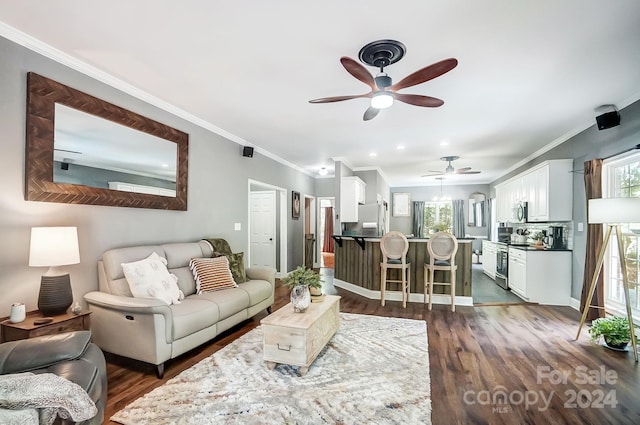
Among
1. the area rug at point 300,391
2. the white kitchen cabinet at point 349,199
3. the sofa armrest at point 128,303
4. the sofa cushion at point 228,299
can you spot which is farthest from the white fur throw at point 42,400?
the white kitchen cabinet at point 349,199

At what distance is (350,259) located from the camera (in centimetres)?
578

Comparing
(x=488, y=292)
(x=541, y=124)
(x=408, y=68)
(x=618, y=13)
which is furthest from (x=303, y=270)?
(x=488, y=292)

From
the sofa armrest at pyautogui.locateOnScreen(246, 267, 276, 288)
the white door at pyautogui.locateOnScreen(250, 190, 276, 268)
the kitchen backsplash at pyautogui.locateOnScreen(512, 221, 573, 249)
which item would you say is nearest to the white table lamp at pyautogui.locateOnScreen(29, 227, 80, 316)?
the sofa armrest at pyautogui.locateOnScreen(246, 267, 276, 288)

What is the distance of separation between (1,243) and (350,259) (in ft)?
15.1

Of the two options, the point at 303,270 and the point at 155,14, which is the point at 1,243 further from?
the point at 303,270

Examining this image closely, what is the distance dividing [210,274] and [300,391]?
1.79m

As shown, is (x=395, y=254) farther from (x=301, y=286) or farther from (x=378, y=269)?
(x=301, y=286)

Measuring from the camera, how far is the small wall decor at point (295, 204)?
706 cm

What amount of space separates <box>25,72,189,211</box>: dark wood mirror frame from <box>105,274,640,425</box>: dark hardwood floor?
1499 millimetres

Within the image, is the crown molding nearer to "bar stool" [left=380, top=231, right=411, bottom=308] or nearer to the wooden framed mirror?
"bar stool" [left=380, top=231, right=411, bottom=308]

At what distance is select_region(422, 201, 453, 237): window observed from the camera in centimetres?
1034

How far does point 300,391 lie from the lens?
2275mm

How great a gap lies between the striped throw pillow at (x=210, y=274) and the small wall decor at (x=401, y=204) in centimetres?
796

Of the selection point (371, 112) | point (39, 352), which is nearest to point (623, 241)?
point (371, 112)
